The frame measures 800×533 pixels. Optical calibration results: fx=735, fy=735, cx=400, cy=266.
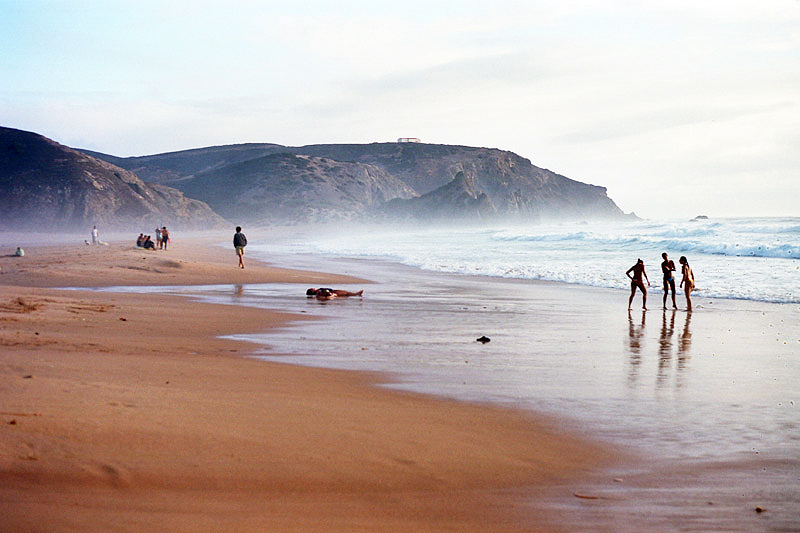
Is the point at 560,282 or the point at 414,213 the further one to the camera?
the point at 414,213

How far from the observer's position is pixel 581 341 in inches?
455

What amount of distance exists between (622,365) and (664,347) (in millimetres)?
2136

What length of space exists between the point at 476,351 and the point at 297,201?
142503 mm

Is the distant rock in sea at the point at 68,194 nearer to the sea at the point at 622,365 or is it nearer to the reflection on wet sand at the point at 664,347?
the sea at the point at 622,365

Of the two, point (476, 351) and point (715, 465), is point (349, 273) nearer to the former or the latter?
point (476, 351)

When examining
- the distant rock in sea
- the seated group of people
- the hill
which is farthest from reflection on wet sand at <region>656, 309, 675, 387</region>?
the hill

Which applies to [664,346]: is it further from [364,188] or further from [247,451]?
[364,188]

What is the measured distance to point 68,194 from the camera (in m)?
89.7

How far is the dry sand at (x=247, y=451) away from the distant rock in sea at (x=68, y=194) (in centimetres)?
8634

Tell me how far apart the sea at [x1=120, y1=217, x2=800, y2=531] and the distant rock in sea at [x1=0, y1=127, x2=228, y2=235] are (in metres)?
74.1

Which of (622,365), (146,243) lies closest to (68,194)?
(146,243)

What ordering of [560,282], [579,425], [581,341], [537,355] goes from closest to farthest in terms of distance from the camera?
[579,425], [537,355], [581,341], [560,282]

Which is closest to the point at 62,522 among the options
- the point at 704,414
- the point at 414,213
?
the point at 704,414

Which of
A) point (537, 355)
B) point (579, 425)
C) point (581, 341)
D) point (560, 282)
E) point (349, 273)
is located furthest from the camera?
point (349, 273)
